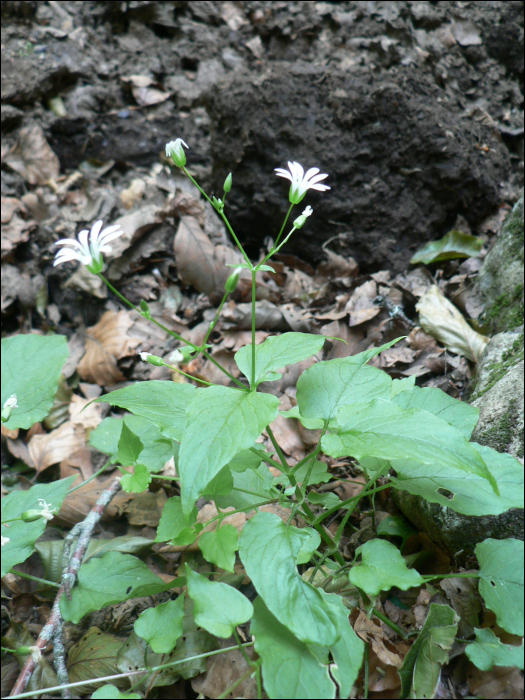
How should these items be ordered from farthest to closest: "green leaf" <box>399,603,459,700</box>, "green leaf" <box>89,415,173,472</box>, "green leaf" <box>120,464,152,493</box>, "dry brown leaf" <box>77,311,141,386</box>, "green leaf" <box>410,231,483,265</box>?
1. "green leaf" <box>410,231,483,265</box>
2. "dry brown leaf" <box>77,311,141,386</box>
3. "green leaf" <box>89,415,173,472</box>
4. "green leaf" <box>120,464,152,493</box>
5. "green leaf" <box>399,603,459,700</box>

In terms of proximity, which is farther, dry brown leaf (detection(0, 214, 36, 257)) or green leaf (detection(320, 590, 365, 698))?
dry brown leaf (detection(0, 214, 36, 257))

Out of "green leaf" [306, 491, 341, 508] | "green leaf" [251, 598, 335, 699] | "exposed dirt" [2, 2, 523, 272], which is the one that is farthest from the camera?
"exposed dirt" [2, 2, 523, 272]

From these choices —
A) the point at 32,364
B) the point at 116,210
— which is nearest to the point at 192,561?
the point at 32,364

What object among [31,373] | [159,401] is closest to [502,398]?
[159,401]

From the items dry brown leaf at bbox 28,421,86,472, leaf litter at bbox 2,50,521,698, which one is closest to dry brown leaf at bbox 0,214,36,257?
leaf litter at bbox 2,50,521,698

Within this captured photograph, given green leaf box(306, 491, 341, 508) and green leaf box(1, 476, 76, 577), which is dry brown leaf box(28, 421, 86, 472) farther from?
green leaf box(306, 491, 341, 508)

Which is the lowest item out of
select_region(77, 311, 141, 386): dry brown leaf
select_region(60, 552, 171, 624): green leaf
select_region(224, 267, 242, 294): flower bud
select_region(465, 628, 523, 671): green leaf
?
select_region(77, 311, 141, 386): dry brown leaf

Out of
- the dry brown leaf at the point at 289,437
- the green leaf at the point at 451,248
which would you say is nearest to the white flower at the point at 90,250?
the dry brown leaf at the point at 289,437

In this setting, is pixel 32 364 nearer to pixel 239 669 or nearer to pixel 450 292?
pixel 239 669
